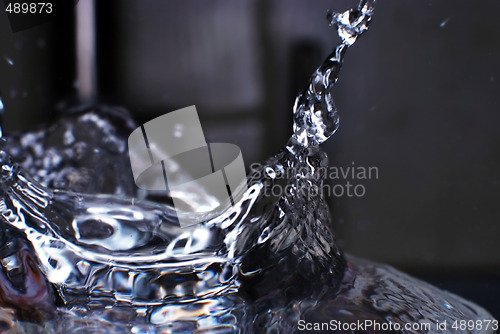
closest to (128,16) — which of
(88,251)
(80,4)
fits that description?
(80,4)

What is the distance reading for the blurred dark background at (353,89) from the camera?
3.36 ft

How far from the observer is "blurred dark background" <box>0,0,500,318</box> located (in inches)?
40.3

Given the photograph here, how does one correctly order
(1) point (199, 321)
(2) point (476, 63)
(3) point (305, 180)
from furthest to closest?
1. (2) point (476, 63)
2. (3) point (305, 180)
3. (1) point (199, 321)

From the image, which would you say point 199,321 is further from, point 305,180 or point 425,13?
point 425,13

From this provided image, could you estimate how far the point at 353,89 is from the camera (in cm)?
110

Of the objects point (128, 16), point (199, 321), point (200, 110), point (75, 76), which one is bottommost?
point (199, 321)

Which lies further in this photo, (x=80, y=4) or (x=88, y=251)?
(x=80, y=4)

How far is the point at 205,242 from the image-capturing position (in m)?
0.50

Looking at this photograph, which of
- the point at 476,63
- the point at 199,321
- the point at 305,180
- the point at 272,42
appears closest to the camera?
the point at 199,321

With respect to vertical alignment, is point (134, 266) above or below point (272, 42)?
below

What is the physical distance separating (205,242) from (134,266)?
7 cm

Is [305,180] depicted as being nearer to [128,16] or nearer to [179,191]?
[179,191]

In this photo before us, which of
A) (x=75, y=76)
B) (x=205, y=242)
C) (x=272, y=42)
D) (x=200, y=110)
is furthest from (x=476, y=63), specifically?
(x=75, y=76)

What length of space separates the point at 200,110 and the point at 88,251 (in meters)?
0.75
